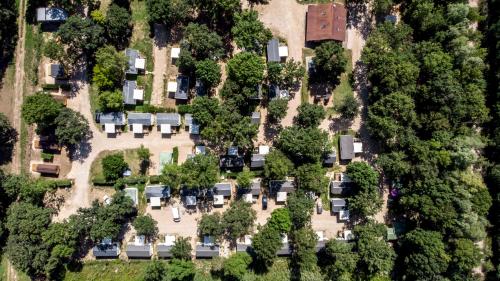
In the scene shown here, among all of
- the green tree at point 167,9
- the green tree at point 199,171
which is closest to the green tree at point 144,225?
the green tree at point 199,171

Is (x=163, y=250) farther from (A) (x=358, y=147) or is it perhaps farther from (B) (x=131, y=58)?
(A) (x=358, y=147)

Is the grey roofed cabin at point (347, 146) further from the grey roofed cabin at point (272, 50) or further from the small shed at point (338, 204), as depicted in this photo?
the grey roofed cabin at point (272, 50)

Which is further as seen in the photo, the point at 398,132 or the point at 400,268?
the point at 400,268

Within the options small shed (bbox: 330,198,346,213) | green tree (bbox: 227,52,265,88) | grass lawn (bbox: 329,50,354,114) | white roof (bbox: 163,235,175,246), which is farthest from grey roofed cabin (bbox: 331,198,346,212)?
white roof (bbox: 163,235,175,246)

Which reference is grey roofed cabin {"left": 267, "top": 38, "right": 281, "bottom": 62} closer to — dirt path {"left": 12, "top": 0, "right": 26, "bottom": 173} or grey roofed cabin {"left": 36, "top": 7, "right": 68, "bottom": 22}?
grey roofed cabin {"left": 36, "top": 7, "right": 68, "bottom": 22}

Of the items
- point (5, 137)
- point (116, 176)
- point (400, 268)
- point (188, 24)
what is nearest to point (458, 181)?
point (400, 268)

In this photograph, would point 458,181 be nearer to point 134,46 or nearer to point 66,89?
point 134,46
